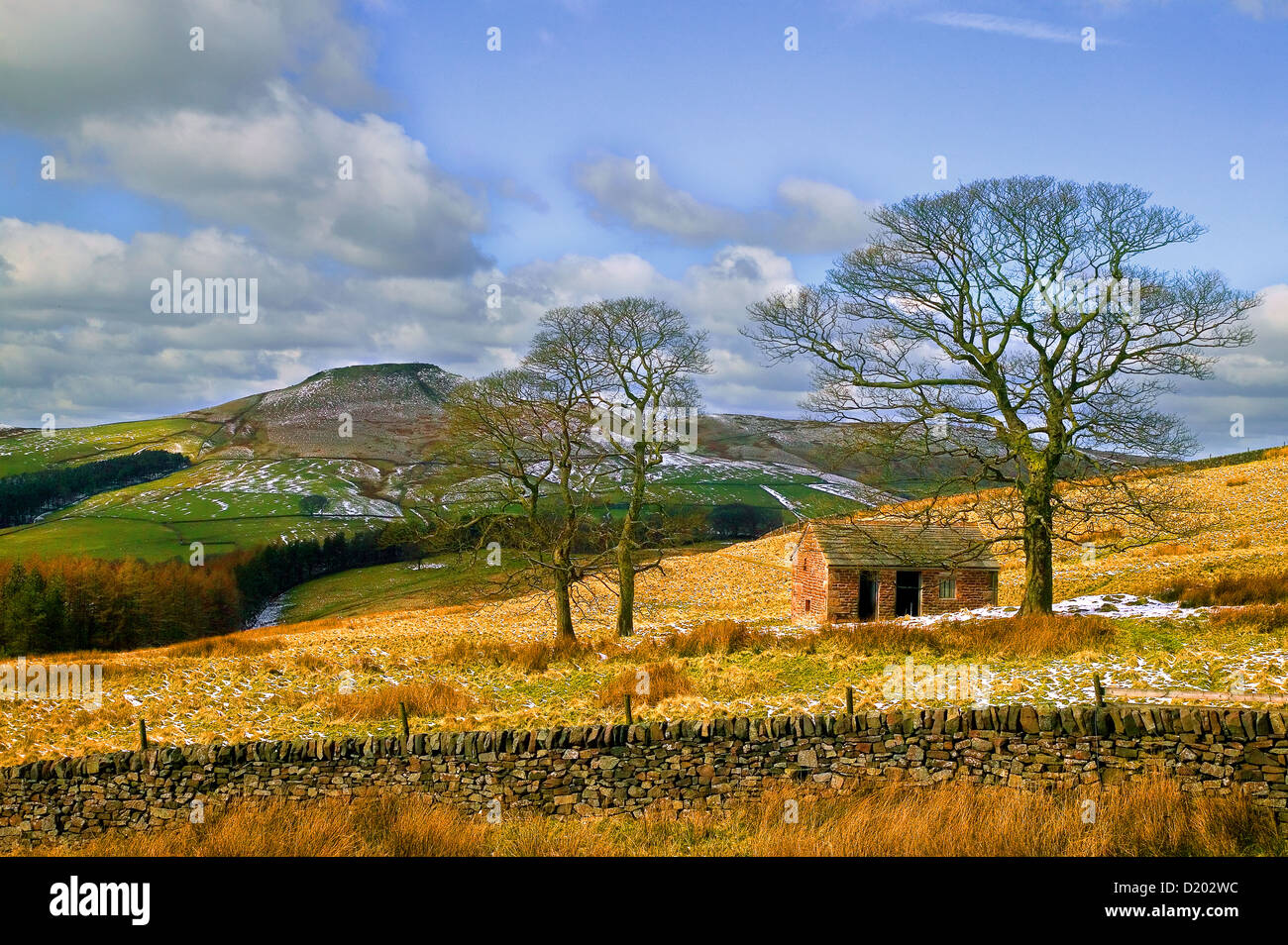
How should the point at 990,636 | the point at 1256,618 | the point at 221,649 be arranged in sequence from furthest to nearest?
the point at 221,649 < the point at 990,636 < the point at 1256,618

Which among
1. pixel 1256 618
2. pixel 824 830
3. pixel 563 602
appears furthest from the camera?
pixel 563 602

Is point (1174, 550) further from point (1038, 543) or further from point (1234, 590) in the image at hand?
point (1038, 543)

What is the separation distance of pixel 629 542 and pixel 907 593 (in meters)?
10.7

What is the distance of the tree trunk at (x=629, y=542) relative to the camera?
26.7m

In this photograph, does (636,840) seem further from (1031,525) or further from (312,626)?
(312,626)

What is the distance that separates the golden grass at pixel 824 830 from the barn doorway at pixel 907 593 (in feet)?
64.6

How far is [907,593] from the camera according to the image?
29500mm

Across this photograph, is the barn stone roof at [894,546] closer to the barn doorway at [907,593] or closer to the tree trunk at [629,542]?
the barn doorway at [907,593]

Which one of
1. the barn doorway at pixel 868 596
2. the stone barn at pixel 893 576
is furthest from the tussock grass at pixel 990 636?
the barn doorway at pixel 868 596

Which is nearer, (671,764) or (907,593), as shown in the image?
(671,764)

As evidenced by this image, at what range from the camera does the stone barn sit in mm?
28344

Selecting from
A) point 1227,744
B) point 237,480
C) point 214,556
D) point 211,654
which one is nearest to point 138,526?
point 214,556

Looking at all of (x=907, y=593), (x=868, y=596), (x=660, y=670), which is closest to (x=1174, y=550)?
(x=907, y=593)

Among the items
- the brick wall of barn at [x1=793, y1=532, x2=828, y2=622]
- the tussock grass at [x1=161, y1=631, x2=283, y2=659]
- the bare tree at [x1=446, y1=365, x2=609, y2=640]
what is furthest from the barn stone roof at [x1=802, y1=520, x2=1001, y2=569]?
the tussock grass at [x1=161, y1=631, x2=283, y2=659]
